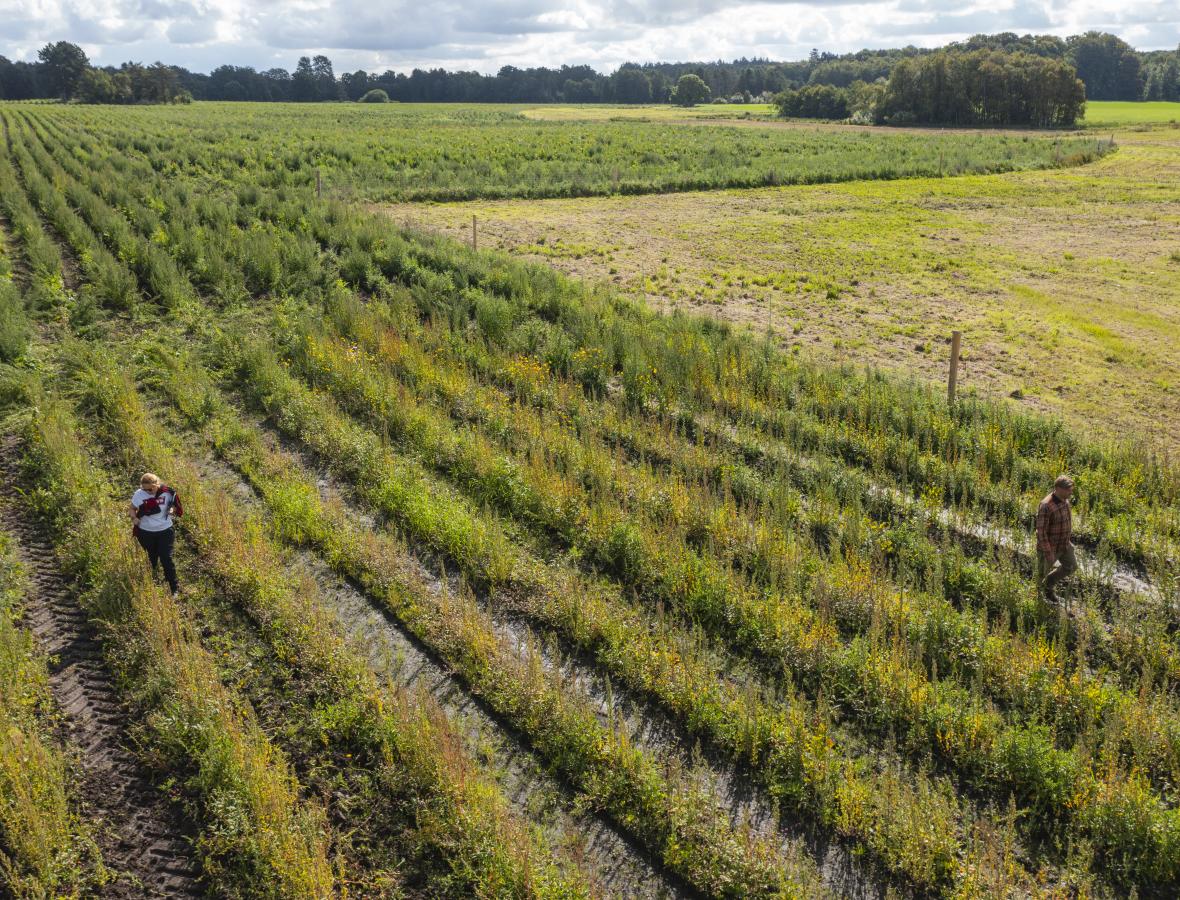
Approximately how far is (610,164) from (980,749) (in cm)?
4510

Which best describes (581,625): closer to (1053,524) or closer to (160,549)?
(160,549)

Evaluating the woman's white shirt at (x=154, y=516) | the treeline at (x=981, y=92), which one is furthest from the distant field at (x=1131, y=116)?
the woman's white shirt at (x=154, y=516)

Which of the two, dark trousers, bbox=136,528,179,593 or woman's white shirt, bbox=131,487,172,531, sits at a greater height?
woman's white shirt, bbox=131,487,172,531

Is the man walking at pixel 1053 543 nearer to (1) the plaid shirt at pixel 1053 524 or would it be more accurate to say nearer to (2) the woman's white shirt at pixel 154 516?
(1) the plaid shirt at pixel 1053 524

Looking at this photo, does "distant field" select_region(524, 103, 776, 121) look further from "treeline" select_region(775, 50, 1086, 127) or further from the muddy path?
the muddy path

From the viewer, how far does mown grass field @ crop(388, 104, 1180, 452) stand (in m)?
16.4

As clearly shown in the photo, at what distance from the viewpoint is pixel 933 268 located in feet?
81.9

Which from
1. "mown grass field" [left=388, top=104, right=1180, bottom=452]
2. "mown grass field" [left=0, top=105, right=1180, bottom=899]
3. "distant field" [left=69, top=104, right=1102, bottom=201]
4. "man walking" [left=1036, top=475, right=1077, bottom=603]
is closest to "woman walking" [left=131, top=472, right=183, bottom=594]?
"mown grass field" [left=0, top=105, right=1180, bottom=899]

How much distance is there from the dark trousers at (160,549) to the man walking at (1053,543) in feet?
28.4

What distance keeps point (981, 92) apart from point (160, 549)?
3579 inches

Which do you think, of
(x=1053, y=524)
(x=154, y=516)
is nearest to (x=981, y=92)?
(x=1053, y=524)

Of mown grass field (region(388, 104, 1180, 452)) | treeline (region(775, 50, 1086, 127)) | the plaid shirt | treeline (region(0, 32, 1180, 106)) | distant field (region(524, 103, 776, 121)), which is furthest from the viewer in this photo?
treeline (region(0, 32, 1180, 106))

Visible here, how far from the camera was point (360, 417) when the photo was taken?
13.2 m

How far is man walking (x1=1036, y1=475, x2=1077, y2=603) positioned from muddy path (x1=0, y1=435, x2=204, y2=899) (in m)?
7.86
